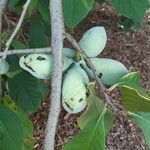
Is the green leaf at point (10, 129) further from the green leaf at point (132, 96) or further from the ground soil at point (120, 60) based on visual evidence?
the ground soil at point (120, 60)

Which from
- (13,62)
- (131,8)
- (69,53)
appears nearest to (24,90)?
(13,62)

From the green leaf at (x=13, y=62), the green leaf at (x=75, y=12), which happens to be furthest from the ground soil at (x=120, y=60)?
the green leaf at (x=75, y=12)

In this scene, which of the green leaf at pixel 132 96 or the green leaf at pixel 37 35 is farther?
the green leaf at pixel 37 35

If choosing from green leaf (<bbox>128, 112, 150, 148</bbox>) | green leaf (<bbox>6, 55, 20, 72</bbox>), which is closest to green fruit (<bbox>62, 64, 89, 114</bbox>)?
green leaf (<bbox>128, 112, 150, 148</bbox>)

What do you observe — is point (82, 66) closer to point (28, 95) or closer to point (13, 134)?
point (13, 134)

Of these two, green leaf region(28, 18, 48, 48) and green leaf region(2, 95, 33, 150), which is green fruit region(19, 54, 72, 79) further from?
Answer: green leaf region(28, 18, 48, 48)
